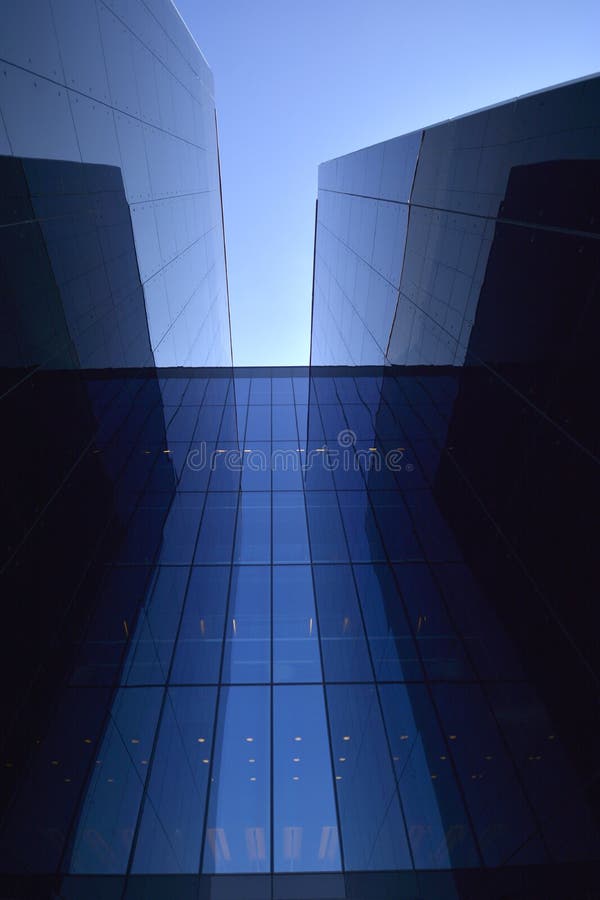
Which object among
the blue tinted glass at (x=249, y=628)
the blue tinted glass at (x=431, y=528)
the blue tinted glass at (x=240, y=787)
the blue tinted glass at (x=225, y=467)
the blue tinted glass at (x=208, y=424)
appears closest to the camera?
the blue tinted glass at (x=240, y=787)

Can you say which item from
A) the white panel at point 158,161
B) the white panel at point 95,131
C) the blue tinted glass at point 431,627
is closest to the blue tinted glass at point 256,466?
the blue tinted glass at point 431,627

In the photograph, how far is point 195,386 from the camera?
19.9m

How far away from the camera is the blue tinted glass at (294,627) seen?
11.1m

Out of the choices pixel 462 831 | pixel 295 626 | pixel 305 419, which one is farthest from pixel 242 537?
pixel 462 831

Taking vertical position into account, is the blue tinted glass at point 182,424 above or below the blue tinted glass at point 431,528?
below

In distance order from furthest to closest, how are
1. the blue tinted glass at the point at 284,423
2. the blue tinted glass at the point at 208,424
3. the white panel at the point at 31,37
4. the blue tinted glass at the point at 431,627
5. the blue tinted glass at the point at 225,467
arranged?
1. the blue tinted glass at the point at 284,423
2. the blue tinted glass at the point at 208,424
3. the blue tinted glass at the point at 225,467
4. the blue tinted glass at the point at 431,627
5. the white panel at the point at 31,37

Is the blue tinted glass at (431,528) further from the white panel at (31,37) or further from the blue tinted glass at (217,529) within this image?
the white panel at (31,37)

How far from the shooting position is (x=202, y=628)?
38.4 feet

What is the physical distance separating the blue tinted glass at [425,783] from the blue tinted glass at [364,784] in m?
0.22

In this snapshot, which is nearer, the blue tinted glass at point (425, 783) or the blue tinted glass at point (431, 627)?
the blue tinted glass at point (425, 783)

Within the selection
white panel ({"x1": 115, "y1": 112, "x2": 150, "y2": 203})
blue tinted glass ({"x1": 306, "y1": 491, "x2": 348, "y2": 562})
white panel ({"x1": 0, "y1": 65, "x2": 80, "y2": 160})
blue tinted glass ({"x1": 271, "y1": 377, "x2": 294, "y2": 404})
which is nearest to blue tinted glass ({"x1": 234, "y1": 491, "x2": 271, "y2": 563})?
blue tinted glass ({"x1": 306, "y1": 491, "x2": 348, "y2": 562})

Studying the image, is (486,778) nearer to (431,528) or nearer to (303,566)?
(431,528)

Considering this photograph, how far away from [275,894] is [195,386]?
15473 millimetres

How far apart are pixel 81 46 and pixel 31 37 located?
2.82m
